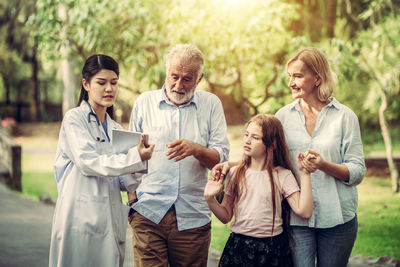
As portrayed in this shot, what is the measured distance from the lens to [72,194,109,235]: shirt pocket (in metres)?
3.29

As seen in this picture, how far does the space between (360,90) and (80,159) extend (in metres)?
14.1

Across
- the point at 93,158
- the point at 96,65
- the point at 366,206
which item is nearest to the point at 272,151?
the point at 93,158

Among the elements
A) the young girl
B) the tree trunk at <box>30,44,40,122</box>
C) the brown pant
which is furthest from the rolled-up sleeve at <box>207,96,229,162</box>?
the tree trunk at <box>30,44,40,122</box>

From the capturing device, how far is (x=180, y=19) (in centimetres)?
845

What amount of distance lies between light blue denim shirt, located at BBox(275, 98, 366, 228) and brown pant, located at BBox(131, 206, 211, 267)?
0.71 meters

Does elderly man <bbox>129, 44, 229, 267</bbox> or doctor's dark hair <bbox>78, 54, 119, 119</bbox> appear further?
elderly man <bbox>129, 44, 229, 267</bbox>

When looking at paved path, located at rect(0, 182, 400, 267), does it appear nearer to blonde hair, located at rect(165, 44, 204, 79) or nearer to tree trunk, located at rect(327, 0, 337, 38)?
blonde hair, located at rect(165, 44, 204, 79)

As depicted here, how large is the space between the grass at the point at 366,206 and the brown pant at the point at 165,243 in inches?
13.6

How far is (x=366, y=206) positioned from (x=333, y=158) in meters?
7.99

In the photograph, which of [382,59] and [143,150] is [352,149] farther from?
[382,59]

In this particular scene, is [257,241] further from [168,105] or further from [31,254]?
[31,254]

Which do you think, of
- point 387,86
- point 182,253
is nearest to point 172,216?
point 182,253

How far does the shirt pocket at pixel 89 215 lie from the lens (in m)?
3.29

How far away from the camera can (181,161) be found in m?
3.74
